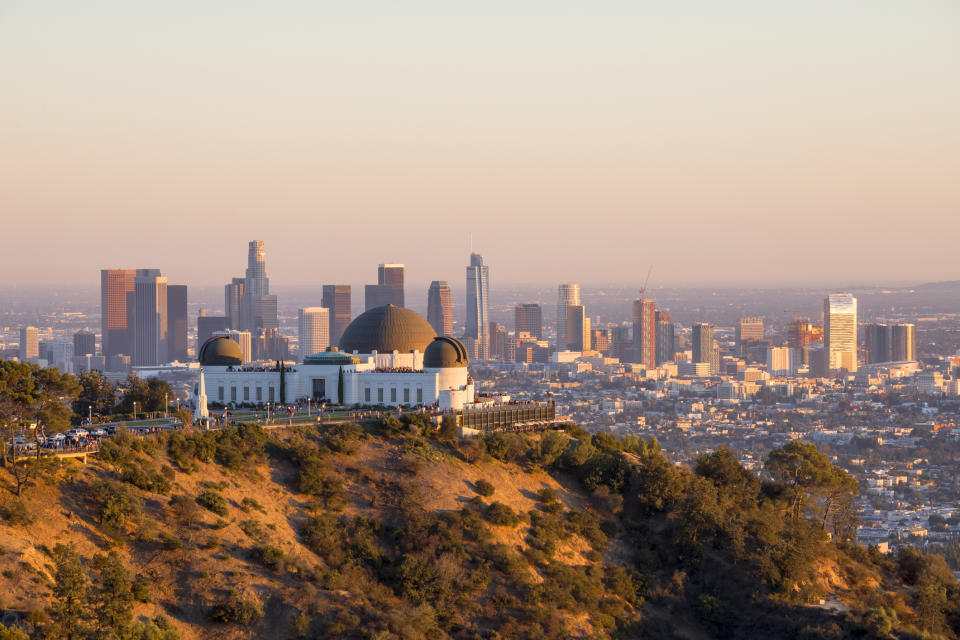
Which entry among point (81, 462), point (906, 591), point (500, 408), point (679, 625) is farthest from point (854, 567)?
point (81, 462)

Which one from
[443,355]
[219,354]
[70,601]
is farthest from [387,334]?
[70,601]

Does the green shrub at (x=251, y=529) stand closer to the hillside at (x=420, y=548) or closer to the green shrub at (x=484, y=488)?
the hillside at (x=420, y=548)

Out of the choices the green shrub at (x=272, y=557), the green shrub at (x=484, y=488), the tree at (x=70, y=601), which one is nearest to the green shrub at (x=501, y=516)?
the green shrub at (x=484, y=488)

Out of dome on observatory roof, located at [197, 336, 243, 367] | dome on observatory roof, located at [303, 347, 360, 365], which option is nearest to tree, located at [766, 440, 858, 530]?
dome on observatory roof, located at [303, 347, 360, 365]

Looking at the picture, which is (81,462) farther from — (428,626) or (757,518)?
(757,518)

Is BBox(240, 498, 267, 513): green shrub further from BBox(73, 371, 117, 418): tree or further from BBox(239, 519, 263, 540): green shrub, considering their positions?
BBox(73, 371, 117, 418): tree
